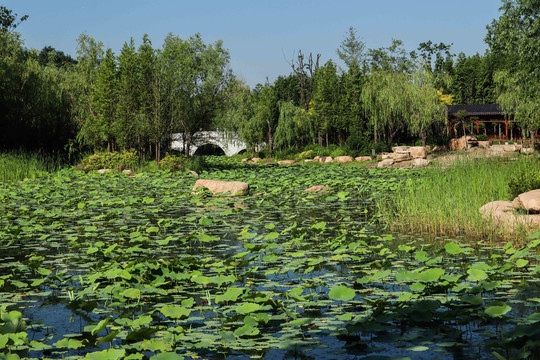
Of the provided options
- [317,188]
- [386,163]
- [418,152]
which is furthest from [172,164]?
[418,152]

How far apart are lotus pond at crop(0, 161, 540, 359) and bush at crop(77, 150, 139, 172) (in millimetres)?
15630

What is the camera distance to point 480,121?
136 ft

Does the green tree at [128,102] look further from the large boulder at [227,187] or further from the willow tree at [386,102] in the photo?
the willow tree at [386,102]

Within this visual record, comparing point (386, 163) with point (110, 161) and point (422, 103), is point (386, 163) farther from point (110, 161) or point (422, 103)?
point (110, 161)

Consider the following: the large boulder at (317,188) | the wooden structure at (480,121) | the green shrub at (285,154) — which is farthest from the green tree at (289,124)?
the large boulder at (317,188)

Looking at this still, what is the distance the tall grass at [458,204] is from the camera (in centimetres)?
831

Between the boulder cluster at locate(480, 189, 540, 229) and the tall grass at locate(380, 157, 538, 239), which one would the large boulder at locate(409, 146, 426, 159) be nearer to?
the tall grass at locate(380, 157, 538, 239)

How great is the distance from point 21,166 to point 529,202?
19.2m

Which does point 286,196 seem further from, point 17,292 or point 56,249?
point 17,292

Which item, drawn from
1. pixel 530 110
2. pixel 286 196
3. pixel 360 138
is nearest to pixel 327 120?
pixel 360 138

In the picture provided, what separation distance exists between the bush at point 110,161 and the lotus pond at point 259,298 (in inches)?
615

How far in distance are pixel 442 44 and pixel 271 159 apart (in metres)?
34.6

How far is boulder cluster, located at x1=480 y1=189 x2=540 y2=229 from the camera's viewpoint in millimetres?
7945

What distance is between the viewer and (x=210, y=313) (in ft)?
14.9
